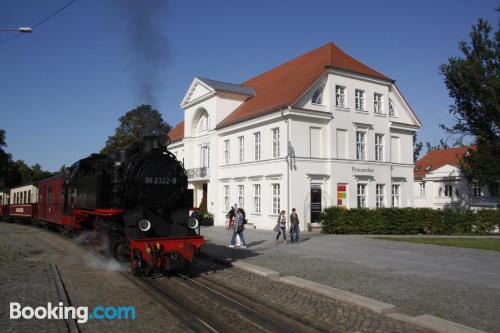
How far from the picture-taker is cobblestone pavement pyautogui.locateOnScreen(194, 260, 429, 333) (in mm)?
6496

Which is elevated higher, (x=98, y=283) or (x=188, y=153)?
(x=188, y=153)

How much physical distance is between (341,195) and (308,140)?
13.4 feet

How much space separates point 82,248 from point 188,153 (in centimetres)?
1999

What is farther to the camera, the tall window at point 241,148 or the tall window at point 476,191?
the tall window at point 476,191

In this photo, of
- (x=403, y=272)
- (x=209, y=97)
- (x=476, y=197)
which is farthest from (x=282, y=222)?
(x=476, y=197)

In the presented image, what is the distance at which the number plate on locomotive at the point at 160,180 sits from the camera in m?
10.6

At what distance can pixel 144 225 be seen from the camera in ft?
33.1

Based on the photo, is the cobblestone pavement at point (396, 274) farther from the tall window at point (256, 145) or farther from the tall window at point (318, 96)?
the tall window at point (318, 96)

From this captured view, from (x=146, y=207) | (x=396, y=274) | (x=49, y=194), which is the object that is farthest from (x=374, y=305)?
(x=49, y=194)

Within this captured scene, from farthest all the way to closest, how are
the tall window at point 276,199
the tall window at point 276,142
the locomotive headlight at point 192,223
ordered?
the tall window at point 276,142
the tall window at point 276,199
the locomotive headlight at point 192,223

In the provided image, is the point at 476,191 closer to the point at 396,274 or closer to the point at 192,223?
the point at 396,274

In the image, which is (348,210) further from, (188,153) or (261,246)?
(188,153)

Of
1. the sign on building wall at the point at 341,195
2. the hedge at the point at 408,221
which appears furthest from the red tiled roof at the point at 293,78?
the hedge at the point at 408,221

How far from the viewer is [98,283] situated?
9469 millimetres
